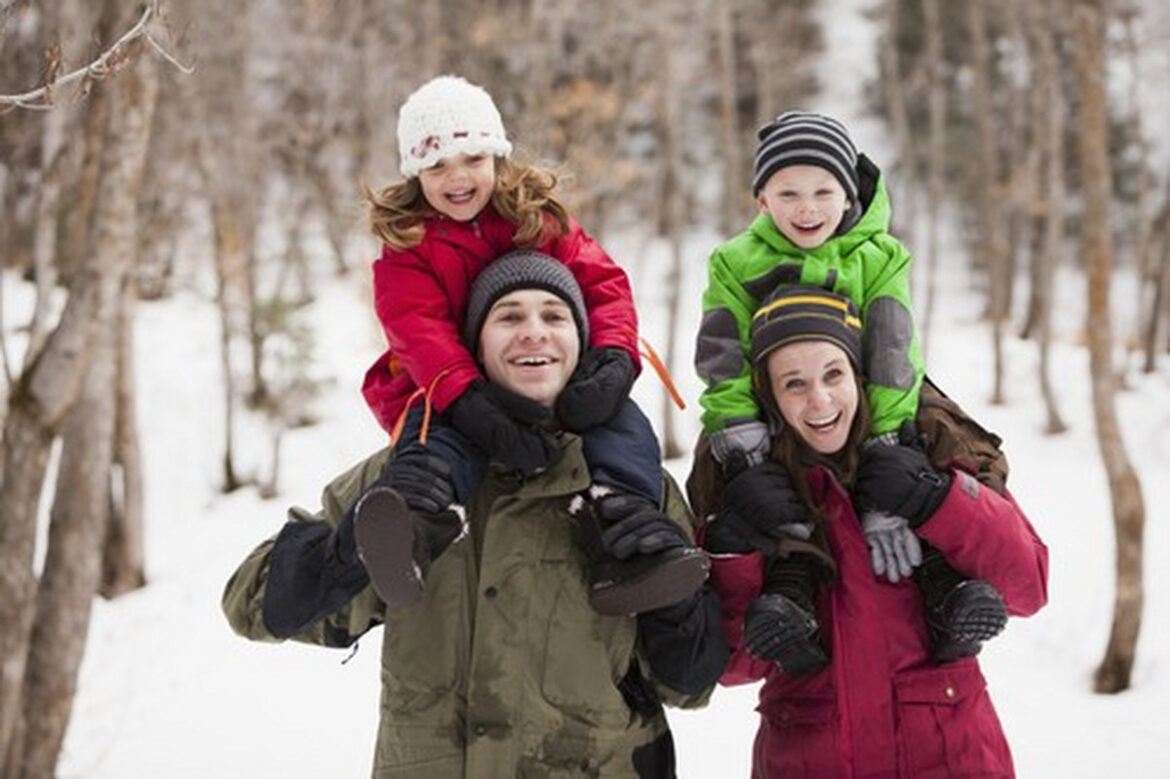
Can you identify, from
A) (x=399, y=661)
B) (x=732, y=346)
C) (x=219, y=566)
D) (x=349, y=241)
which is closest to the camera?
(x=399, y=661)

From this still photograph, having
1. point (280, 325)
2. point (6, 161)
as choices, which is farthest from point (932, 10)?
point (6, 161)

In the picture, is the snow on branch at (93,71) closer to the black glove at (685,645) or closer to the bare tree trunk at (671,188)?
the black glove at (685,645)

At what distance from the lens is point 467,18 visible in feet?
68.4

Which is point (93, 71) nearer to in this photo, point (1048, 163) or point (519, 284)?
point (519, 284)

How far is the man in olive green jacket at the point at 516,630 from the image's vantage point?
248 centimetres

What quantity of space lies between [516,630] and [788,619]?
0.58m

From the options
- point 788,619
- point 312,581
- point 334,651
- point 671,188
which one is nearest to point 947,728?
point 788,619

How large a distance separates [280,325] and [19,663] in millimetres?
11277

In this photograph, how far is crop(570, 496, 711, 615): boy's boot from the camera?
2.37 m

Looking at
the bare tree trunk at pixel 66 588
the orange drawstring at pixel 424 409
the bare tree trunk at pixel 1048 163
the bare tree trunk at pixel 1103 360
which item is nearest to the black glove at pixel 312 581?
the orange drawstring at pixel 424 409

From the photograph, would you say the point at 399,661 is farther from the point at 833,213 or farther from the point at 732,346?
the point at 833,213

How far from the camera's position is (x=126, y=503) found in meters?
12.8

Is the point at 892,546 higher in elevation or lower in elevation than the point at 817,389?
lower

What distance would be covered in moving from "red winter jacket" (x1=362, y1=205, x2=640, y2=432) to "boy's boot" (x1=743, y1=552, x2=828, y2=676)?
0.60 metres
